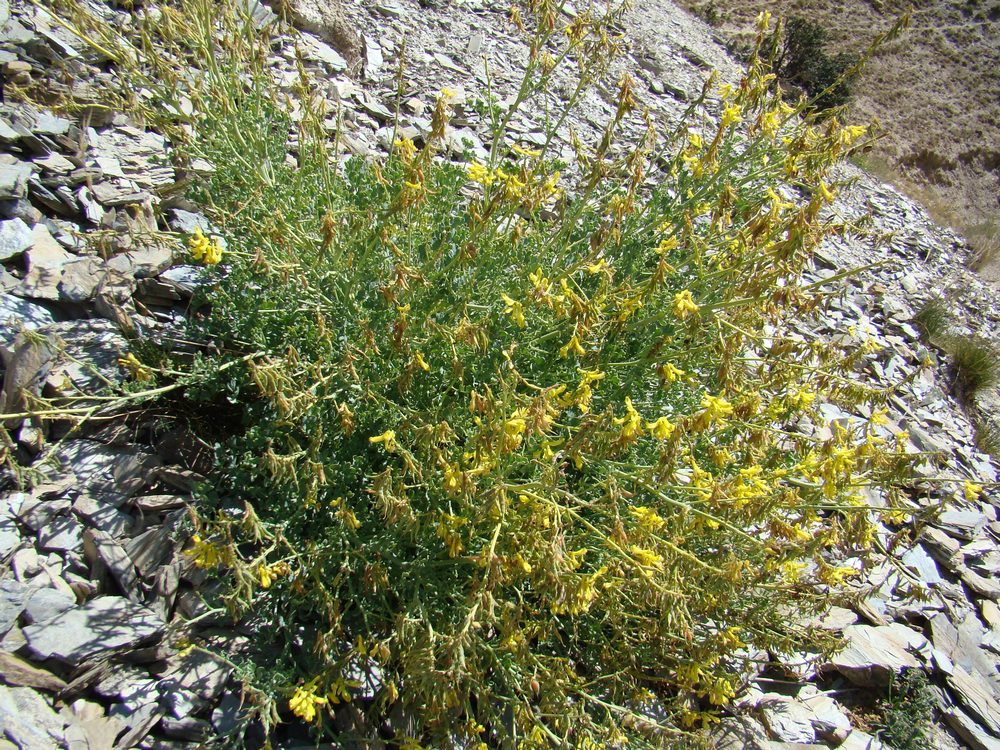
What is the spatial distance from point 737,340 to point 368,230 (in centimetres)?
161

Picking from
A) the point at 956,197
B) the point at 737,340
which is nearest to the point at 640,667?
the point at 737,340

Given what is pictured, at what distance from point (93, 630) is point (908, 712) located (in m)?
4.00

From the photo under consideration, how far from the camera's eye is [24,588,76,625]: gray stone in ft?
→ 8.07

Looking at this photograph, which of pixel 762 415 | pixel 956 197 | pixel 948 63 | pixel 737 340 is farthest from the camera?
pixel 948 63

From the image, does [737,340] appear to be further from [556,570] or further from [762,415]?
[556,570]

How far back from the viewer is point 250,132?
3.03 meters

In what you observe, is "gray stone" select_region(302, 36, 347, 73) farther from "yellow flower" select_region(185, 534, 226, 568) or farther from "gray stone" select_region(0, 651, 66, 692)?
"gray stone" select_region(0, 651, 66, 692)

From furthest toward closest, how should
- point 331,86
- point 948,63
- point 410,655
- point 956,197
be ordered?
point 948,63
point 956,197
point 331,86
point 410,655

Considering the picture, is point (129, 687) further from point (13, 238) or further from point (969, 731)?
point (969, 731)

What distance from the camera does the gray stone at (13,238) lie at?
3.31 meters

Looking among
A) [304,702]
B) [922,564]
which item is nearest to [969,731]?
[922,564]

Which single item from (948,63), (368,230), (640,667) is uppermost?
(948,63)

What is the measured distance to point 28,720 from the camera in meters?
2.24

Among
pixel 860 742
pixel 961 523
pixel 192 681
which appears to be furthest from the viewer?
pixel 961 523
